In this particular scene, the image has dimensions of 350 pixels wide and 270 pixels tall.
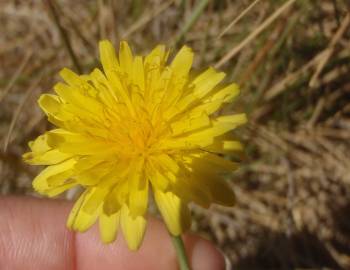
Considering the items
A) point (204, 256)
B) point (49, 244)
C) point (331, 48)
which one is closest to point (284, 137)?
point (331, 48)

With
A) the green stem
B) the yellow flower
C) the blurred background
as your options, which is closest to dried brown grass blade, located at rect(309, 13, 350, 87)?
the blurred background

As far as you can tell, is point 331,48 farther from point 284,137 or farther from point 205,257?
point 205,257

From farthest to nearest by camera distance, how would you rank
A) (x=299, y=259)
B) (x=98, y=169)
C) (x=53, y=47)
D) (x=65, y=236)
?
(x=53, y=47) < (x=299, y=259) < (x=65, y=236) < (x=98, y=169)

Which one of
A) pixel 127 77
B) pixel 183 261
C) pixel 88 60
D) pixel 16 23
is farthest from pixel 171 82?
pixel 16 23

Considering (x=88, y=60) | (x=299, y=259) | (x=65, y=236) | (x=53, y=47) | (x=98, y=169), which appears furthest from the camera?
(x=53, y=47)

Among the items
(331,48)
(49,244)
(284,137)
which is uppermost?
(331,48)

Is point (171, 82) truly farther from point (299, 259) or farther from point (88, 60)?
point (88, 60)

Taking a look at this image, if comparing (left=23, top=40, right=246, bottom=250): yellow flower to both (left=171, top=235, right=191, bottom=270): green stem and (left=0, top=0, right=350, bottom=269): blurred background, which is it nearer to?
(left=171, top=235, right=191, bottom=270): green stem

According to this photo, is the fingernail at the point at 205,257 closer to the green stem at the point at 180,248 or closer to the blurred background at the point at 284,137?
the green stem at the point at 180,248
